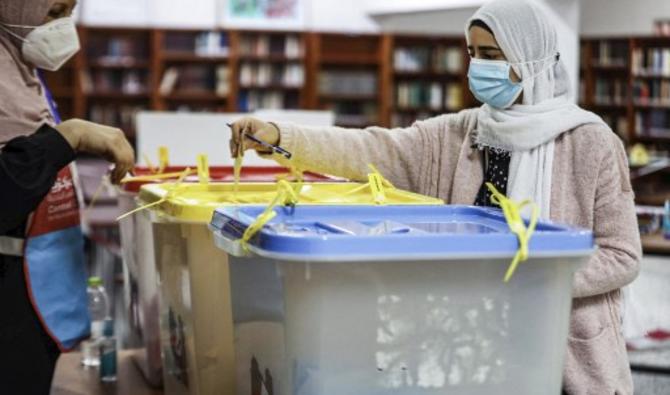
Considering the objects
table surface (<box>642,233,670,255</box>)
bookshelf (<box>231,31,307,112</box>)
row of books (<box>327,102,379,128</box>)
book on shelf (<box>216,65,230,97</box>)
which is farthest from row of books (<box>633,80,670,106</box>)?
table surface (<box>642,233,670,255</box>)

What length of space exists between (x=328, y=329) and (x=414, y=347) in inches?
4.5

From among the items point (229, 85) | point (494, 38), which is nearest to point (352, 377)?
point (494, 38)

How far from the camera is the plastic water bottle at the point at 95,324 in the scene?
2.30 m

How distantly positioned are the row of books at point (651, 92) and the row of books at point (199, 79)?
4908 mm

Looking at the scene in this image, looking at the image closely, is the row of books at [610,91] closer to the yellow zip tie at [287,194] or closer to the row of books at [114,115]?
the row of books at [114,115]

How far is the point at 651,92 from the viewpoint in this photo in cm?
1114

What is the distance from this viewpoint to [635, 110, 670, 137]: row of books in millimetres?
11047

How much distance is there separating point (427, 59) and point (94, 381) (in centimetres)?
954

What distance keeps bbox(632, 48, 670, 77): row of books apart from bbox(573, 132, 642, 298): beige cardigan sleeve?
9.99 meters

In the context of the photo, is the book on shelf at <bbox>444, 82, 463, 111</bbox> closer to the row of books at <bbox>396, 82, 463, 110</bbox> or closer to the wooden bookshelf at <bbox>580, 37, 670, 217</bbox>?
the row of books at <bbox>396, 82, 463, 110</bbox>

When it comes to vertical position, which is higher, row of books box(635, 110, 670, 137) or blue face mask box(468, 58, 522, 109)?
blue face mask box(468, 58, 522, 109)

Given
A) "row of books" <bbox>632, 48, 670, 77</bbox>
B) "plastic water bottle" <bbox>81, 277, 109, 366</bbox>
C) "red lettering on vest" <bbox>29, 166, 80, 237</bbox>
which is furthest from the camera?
"row of books" <bbox>632, 48, 670, 77</bbox>

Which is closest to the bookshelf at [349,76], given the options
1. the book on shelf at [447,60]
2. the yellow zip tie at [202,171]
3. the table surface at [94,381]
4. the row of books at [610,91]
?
the book on shelf at [447,60]

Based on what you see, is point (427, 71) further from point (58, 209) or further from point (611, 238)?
point (611, 238)
